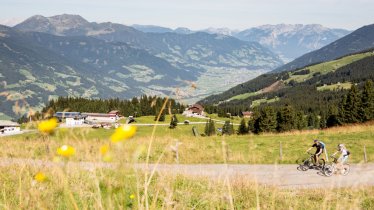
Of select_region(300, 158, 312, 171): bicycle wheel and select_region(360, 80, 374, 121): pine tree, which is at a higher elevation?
select_region(360, 80, 374, 121): pine tree

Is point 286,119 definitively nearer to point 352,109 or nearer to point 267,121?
point 267,121

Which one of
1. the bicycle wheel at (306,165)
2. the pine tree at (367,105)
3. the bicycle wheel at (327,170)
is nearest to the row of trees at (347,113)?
the pine tree at (367,105)

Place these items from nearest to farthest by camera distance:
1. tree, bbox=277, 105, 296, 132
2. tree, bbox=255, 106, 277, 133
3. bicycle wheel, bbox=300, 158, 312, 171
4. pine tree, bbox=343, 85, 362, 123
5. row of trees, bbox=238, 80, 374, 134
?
bicycle wheel, bbox=300, 158, 312, 171, row of trees, bbox=238, 80, 374, 134, pine tree, bbox=343, 85, 362, 123, tree, bbox=255, 106, 277, 133, tree, bbox=277, 105, 296, 132

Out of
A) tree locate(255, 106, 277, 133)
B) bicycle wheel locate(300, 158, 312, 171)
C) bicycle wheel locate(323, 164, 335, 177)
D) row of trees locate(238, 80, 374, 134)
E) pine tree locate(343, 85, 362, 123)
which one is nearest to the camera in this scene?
bicycle wheel locate(323, 164, 335, 177)

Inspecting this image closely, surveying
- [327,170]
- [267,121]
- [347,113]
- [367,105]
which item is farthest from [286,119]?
[327,170]

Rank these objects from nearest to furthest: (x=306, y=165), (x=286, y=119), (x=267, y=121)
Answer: (x=306, y=165), (x=267, y=121), (x=286, y=119)

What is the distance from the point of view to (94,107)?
153625 mm

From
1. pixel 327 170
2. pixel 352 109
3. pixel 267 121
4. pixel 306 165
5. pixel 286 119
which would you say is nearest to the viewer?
pixel 327 170

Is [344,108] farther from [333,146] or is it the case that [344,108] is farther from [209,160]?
[209,160]

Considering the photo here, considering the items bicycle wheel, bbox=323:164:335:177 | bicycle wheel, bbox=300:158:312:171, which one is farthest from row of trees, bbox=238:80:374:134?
bicycle wheel, bbox=323:164:335:177

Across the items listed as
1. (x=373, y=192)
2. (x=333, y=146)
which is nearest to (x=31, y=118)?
(x=373, y=192)

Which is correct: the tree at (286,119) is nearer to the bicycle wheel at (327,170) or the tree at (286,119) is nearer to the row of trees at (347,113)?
the row of trees at (347,113)

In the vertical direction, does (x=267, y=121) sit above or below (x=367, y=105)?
below

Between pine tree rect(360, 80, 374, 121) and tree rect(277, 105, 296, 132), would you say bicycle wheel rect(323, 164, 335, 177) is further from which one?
tree rect(277, 105, 296, 132)
